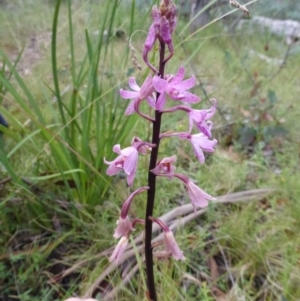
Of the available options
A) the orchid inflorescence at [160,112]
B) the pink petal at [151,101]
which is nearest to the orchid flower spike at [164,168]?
the orchid inflorescence at [160,112]

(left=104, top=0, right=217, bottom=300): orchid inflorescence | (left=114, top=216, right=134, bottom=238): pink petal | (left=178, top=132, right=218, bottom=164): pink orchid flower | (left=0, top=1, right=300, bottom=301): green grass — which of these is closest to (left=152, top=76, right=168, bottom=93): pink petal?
(left=104, top=0, right=217, bottom=300): orchid inflorescence

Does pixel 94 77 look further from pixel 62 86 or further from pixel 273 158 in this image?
pixel 62 86

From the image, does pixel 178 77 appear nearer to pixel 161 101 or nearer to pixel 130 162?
pixel 161 101

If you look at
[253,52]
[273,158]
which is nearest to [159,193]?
[273,158]

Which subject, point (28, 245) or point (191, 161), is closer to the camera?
point (28, 245)

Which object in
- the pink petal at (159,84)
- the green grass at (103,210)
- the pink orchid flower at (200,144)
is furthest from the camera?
the green grass at (103,210)

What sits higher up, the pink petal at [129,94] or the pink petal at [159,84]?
the pink petal at [159,84]

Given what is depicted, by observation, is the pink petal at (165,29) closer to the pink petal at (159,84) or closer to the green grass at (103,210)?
the pink petal at (159,84)

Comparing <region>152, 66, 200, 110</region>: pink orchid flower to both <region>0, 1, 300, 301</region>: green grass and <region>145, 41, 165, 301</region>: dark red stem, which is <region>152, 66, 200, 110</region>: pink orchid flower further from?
<region>0, 1, 300, 301</region>: green grass
